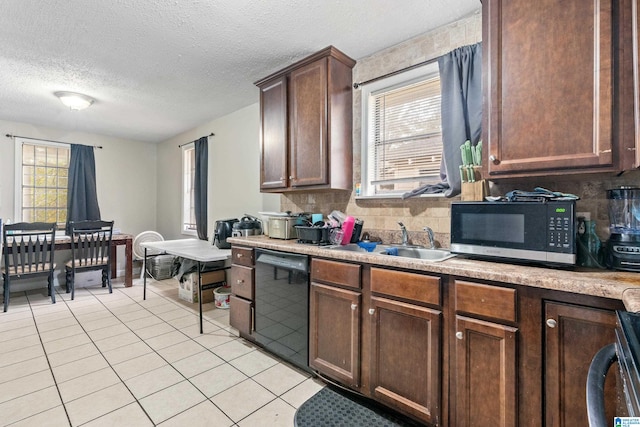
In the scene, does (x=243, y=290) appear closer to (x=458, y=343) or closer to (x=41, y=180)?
(x=458, y=343)

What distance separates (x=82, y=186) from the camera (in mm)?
→ 4723

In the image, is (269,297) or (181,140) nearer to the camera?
(269,297)

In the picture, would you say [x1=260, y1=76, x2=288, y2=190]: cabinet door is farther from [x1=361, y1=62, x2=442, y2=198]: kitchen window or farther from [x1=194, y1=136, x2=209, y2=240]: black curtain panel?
[x1=194, y1=136, x2=209, y2=240]: black curtain panel

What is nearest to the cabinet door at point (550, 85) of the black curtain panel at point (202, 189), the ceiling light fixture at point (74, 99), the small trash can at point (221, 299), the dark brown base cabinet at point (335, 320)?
the dark brown base cabinet at point (335, 320)

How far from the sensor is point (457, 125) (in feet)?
6.33

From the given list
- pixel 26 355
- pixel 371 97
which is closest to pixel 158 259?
pixel 26 355

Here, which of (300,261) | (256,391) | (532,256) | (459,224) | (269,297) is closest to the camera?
(532,256)

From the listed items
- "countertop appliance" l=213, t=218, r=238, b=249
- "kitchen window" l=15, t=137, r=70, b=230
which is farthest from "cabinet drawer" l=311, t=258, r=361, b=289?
"kitchen window" l=15, t=137, r=70, b=230

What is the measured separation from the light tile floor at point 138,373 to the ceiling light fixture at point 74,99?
2355 millimetres

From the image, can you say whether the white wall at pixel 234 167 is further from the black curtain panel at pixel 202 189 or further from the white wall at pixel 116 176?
the white wall at pixel 116 176

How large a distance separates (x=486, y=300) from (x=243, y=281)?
73.6 inches

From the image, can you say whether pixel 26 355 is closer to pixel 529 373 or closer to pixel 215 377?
pixel 215 377

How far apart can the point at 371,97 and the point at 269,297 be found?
6.06 ft

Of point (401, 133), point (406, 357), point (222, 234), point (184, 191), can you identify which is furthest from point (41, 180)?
point (406, 357)
